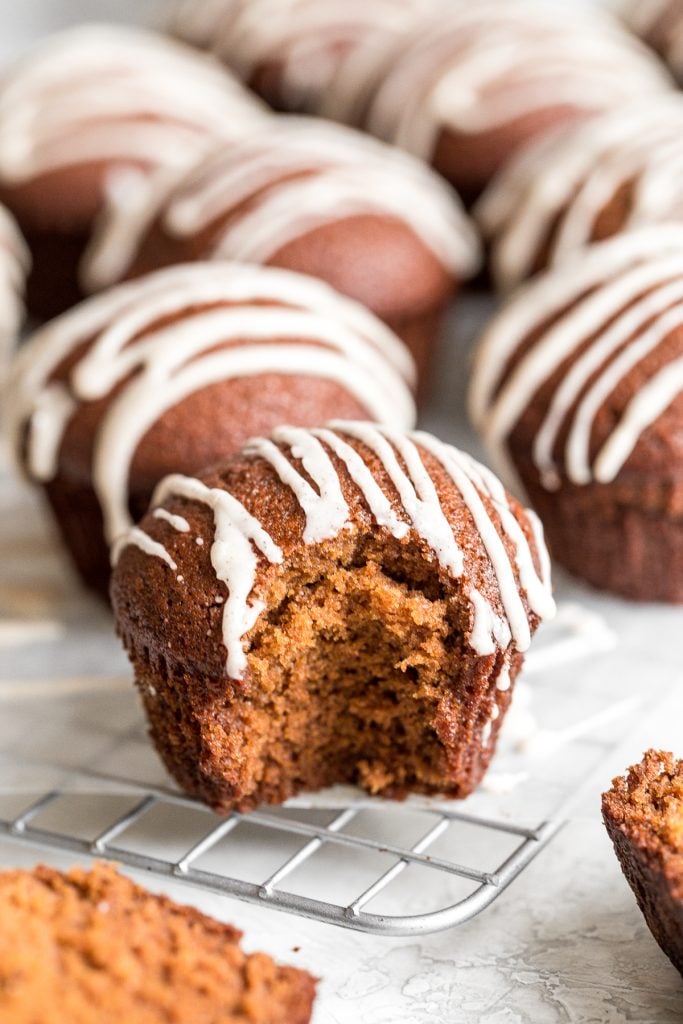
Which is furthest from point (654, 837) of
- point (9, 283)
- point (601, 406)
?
point (9, 283)

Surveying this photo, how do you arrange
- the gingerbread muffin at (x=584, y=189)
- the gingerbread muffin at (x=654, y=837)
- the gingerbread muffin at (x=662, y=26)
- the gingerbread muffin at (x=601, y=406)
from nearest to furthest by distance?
the gingerbread muffin at (x=654, y=837), the gingerbread muffin at (x=601, y=406), the gingerbread muffin at (x=584, y=189), the gingerbread muffin at (x=662, y=26)

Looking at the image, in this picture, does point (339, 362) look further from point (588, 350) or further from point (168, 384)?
point (588, 350)

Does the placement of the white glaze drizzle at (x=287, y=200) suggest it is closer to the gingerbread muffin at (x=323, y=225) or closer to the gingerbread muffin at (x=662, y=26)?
the gingerbread muffin at (x=323, y=225)

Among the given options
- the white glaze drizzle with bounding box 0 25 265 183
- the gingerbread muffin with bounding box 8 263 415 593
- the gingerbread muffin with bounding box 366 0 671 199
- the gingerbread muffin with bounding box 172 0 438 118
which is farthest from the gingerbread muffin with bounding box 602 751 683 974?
the gingerbread muffin with bounding box 172 0 438 118

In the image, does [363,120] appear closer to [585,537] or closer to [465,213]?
[465,213]

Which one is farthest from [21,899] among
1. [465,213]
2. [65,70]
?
[65,70]

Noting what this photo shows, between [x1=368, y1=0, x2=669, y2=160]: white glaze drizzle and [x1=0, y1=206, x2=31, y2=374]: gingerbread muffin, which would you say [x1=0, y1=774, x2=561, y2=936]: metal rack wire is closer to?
[x1=0, y1=206, x2=31, y2=374]: gingerbread muffin

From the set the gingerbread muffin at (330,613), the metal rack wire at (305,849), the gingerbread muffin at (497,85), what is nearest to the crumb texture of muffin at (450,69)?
the gingerbread muffin at (497,85)
